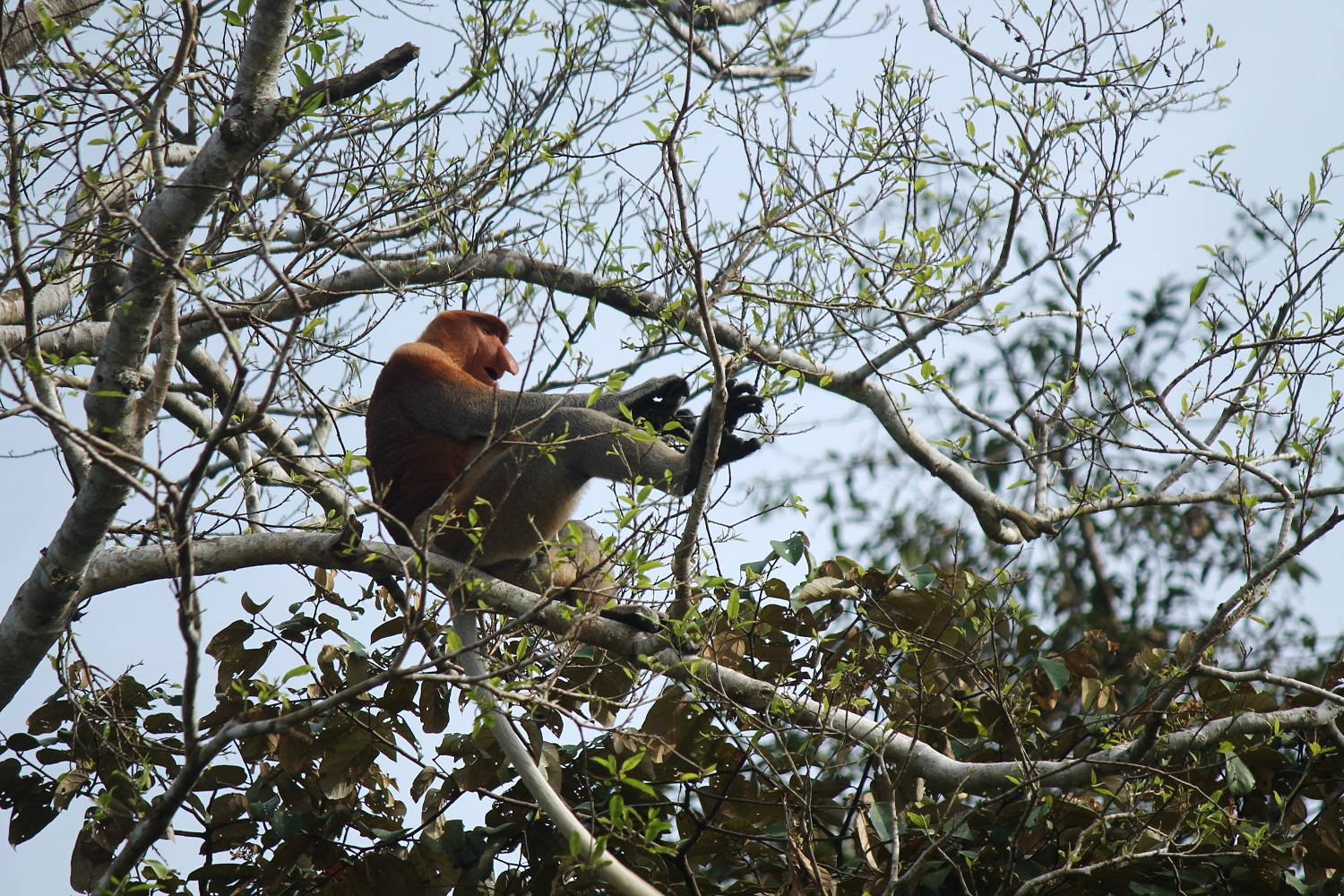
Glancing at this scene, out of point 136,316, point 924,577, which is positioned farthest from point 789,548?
point 136,316

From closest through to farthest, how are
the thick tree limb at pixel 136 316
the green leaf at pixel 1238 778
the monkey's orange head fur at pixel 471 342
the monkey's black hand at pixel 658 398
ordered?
the thick tree limb at pixel 136 316
the green leaf at pixel 1238 778
the monkey's black hand at pixel 658 398
the monkey's orange head fur at pixel 471 342

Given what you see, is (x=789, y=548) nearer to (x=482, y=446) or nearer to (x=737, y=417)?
(x=737, y=417)

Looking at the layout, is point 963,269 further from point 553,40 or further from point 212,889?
point 212,889

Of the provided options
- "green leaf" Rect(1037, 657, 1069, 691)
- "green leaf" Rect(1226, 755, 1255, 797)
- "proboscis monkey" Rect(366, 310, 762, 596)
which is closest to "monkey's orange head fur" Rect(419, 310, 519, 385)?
"proboscis monkey" Rect(366, 310, 762, 596)

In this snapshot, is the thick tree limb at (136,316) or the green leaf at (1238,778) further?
the green leaf at (1238,778)

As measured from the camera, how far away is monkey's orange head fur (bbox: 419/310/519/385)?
16.0ft

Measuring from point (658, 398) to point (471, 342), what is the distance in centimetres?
126

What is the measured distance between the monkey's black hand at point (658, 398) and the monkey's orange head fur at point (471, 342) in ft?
3.34

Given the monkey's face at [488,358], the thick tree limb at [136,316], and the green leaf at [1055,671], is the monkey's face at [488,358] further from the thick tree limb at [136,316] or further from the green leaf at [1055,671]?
the green leaf at [1055,671]

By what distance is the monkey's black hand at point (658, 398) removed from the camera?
13.1 feet

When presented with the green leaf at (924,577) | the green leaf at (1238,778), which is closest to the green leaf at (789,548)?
the green leaf at (924,577)

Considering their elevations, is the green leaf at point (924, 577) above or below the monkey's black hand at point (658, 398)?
below

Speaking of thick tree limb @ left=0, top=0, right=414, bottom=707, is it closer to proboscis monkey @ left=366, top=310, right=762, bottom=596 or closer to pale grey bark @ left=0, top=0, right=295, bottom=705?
pale grey bark @ left=0, top=0, right=295, bottom=705

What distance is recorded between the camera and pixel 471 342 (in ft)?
16.2
